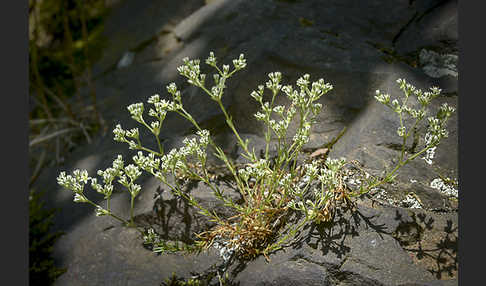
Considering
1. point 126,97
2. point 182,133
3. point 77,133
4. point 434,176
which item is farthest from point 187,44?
point 434,176

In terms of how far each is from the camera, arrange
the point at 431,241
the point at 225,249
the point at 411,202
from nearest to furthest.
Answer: the point at 431,241 < the point at 411,202 < the point at 225,249

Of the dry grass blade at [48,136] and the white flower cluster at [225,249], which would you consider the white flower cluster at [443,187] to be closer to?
the white flower cluster at [225,249]

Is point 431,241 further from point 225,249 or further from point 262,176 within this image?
point 225,249

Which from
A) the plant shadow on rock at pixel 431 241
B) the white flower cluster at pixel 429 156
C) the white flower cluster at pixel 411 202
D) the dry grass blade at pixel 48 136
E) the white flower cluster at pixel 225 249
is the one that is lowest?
the white flower cluster at pixel 225 249

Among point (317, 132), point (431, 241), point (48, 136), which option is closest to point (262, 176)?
point (317, 132)

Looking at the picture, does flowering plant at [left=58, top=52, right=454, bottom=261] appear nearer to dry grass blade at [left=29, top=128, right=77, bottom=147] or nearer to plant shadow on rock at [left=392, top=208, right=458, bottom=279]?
plant shadow on rock at [left=392, top=208, right=458, bottom=279]

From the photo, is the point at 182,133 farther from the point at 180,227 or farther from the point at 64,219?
the point at 64,219

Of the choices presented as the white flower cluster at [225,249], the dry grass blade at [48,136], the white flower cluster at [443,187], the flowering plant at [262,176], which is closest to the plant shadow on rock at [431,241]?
the white flower cluster at [443,187]
